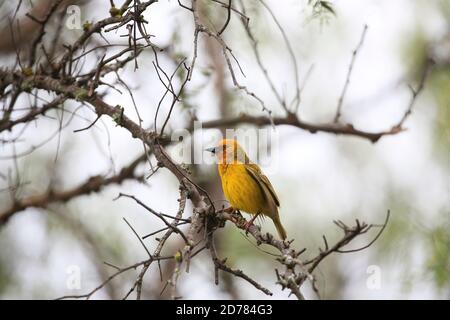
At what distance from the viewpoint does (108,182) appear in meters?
5.98

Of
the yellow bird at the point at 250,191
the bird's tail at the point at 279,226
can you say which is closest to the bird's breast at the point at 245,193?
the yellow bird at the point at 250,191

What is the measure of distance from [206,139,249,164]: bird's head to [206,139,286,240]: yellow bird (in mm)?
76

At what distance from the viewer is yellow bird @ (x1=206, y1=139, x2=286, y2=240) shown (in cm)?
557

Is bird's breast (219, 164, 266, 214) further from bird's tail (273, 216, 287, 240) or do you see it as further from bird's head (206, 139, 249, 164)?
bird's head (206, 139, 249, 164)

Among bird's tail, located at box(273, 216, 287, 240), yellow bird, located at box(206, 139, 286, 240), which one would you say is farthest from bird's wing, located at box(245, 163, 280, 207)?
bird's tail, located at box(273, 216, 287, 240)

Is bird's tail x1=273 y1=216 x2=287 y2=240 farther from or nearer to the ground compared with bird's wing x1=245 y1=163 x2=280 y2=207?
nearer to the ground

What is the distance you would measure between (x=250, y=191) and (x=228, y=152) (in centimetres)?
61

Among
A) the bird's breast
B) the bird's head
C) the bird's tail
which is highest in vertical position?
the bird's head

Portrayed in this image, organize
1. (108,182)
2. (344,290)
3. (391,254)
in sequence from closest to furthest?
1. (108,182)
2. (391,254)
3. (344,290)

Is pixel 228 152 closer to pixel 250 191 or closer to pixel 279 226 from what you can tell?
pixel 250 191

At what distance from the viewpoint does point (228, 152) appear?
238 inches
